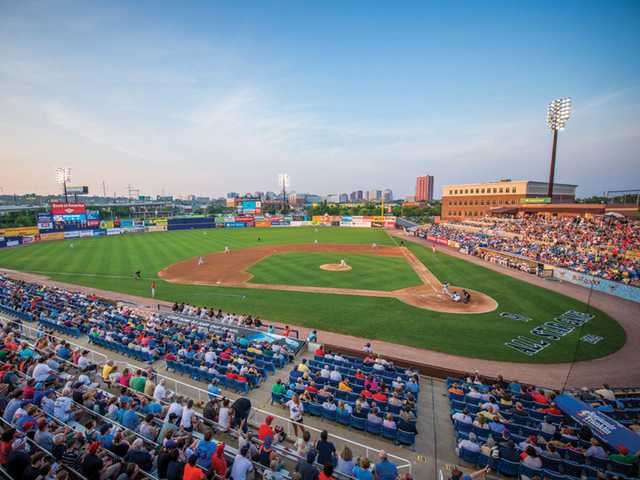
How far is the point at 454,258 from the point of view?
41.7 metres

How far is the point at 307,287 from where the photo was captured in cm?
2883

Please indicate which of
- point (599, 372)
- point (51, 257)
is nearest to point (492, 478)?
point (599, 372)

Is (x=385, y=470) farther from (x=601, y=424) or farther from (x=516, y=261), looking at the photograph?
(x=516, y=261)

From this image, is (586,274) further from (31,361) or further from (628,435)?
(31,361)

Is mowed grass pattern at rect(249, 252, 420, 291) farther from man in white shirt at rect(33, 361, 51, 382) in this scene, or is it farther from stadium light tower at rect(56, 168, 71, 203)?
stadium light tower at rect(56, 168, 71, 203)

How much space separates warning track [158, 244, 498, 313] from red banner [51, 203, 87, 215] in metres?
41.4

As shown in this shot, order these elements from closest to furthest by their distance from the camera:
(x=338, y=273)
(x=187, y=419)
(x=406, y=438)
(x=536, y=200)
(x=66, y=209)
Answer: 1. (x=187, y=419)
2. (x=406, y=438)
3. (x=338, y=273)
4. (x=536, y=200)
5. (x=66, y=209)

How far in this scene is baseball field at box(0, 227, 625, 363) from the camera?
18312mm

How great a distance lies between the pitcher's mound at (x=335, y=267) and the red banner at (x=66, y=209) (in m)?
59.2

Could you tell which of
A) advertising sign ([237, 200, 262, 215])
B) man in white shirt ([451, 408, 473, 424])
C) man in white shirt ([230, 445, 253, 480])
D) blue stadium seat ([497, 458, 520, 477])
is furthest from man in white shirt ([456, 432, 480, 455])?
advertising sign ([237, 200, 262, 215])

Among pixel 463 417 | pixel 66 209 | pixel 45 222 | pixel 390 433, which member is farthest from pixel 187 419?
pixel 66 209

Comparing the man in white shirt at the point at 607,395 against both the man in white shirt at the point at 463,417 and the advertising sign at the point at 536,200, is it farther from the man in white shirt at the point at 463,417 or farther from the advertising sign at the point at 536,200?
the advertising sign at the point at 536,200

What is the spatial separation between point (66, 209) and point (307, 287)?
6302 centimetres

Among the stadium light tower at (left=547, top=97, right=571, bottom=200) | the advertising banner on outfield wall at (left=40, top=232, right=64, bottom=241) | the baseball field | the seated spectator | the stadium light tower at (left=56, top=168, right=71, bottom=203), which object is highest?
the stadium light tower at (left=547, top=97, right=571, bottom=200)
